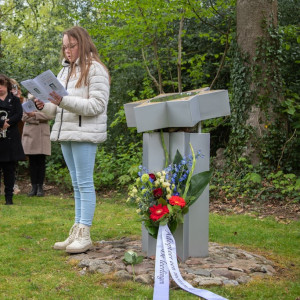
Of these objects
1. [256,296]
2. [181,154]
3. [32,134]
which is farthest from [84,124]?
[32,134]

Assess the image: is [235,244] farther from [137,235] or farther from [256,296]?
[256,296]

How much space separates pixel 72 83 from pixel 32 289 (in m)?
1.81

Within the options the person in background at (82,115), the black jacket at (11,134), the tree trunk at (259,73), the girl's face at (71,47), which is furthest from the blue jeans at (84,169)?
the tree trunk at (259,73)

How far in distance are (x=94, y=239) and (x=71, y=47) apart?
1.98 meters

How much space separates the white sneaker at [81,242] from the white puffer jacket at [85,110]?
0.80m

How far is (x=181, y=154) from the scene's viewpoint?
3.96m

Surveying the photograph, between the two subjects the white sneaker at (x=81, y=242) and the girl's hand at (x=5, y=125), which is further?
the girl's hand at (x=5, y=125)

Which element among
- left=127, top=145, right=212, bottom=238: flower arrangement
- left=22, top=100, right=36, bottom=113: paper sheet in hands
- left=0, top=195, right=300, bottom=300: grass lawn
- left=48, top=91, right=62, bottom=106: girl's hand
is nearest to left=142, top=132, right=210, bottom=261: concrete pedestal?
left=127, top=145, right=212, bottom=238: flower arrangement

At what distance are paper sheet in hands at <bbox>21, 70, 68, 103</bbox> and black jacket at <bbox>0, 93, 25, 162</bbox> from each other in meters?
3.06

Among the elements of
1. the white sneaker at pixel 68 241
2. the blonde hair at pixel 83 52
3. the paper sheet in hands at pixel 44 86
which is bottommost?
the white sneaker at pixel 68 241

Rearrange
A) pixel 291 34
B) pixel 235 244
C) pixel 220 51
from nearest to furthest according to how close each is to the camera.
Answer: pixel 235 244 < pixel 291 34 < pixel 220 51

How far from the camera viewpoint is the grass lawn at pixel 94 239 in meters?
3.29

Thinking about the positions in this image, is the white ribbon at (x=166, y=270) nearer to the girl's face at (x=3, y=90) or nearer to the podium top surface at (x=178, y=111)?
the podium top surface at (x=178, y=111)

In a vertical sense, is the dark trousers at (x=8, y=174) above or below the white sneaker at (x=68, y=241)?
above
